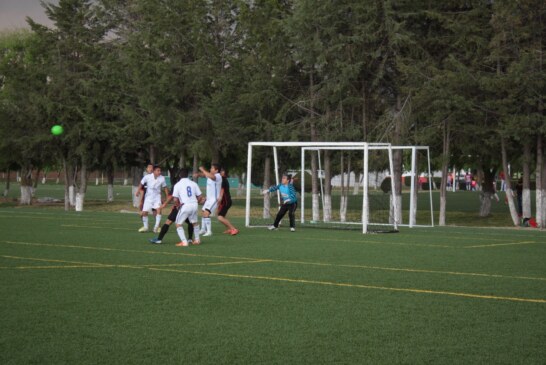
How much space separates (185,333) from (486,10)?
96.0 ft

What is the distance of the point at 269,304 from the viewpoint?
39.4ft

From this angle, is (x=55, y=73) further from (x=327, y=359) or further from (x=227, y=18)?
(x=327, y=359)

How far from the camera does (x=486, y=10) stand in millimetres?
36156

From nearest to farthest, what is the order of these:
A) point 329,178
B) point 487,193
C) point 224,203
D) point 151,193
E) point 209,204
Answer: point 209,204
point 224,203
point 151,193
point 329,178
point 487,193

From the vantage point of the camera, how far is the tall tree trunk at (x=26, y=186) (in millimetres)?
60094

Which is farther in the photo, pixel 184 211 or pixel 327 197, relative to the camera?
pixel 327 197

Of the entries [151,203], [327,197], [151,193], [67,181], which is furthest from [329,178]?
[67,181]

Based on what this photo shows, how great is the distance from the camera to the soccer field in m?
9.02

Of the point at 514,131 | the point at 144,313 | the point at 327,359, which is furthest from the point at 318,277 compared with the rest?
the point at 514,131

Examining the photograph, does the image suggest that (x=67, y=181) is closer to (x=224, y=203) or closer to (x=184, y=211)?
(x=224, y=203)

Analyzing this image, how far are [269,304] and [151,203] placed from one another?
1583 cm

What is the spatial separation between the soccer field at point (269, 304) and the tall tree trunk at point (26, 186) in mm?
39713

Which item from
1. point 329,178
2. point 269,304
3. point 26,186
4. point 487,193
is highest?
point 329,178

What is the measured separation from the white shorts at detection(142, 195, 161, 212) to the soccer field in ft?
18.2
